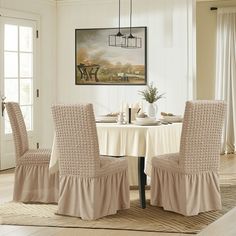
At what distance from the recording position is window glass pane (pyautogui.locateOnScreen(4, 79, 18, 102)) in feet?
28.0

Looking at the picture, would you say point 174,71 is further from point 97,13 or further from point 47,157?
point 47,157

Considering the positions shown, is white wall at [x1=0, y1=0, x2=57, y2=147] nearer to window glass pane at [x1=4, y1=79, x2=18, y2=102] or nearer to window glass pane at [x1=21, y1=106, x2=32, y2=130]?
window glass pane at [x1=21, y1=106, x2=32, y2=130]

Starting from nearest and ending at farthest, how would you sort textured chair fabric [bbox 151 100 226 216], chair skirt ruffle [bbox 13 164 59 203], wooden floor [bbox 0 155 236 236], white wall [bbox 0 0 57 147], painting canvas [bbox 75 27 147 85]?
1. wooden floor [bbox 0 155 236 236]
2. textured chair fabric [bbox 151 100 226 216]
3. chair skirt ruffle [bbox 13 164 59 203]
4. painting canvas [bbox 75 27 147 85]
5. white wall [bbox 0 0 57 147]

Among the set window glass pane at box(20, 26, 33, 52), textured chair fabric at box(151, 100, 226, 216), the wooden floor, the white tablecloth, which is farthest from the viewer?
window glass pane at box(20, 26, 33, 52)

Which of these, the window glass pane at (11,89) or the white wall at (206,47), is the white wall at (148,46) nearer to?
the window glass pane at (11,89)

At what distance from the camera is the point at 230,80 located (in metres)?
10.1

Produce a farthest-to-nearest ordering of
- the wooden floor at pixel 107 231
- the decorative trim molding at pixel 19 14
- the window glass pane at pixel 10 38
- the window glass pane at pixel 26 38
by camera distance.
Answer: the window glass pane at pixel 26 38 → the window glass pane at pixel 10 38 → the decorative trim molding at pixel 19 14 → the wooden floor at pixel 107 231

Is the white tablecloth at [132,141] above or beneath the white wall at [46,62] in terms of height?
beneath

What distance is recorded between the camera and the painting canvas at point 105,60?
9250mm

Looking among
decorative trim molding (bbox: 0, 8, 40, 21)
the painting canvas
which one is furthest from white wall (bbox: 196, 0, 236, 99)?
decorative trim molding (bbox: 0, 8, 40, 21)

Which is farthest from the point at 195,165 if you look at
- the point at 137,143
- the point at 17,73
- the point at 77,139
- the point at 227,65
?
the point at 227,65

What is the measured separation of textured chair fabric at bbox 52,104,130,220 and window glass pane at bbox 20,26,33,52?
3718mm

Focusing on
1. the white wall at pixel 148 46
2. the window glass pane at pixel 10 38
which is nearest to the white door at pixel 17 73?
the window glass pane at pixel 10 38

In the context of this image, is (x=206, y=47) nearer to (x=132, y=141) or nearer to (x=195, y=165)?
(x=132, y=141)
